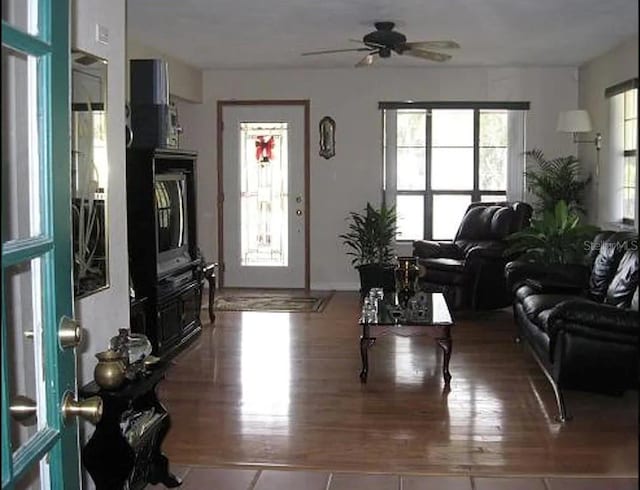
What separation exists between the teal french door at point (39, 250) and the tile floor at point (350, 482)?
1.82 metres

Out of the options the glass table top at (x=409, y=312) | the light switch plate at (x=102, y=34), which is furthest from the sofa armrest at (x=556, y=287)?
the light switch plate at (x=102, y=34)

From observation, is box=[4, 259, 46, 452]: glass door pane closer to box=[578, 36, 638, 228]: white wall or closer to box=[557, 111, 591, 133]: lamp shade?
box=[578, 36, 638, 228]: white wall

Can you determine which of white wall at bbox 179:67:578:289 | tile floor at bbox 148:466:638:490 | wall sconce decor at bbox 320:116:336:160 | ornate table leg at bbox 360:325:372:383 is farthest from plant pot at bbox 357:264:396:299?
tile floor at bbox 148:466:638:490

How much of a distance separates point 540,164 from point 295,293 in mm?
2961

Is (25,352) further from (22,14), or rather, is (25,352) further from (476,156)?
(476,156)

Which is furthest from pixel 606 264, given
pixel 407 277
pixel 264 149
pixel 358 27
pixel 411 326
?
pixel 264 149

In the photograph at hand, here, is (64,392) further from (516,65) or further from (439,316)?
(516,65)

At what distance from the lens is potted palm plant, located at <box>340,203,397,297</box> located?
8.46 m

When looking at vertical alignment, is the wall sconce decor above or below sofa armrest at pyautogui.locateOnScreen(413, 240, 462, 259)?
above

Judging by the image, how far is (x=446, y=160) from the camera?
9.22 m

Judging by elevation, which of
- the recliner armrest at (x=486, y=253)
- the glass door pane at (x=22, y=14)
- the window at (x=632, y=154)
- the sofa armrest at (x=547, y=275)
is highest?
the glass door pane at (x=22, y=14)

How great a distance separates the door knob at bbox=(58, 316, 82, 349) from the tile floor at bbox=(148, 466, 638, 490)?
1.94 meters

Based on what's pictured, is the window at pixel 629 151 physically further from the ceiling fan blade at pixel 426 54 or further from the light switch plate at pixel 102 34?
the ceiling fan blade at pixel 426 54

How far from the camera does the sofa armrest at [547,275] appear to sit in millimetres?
5938
